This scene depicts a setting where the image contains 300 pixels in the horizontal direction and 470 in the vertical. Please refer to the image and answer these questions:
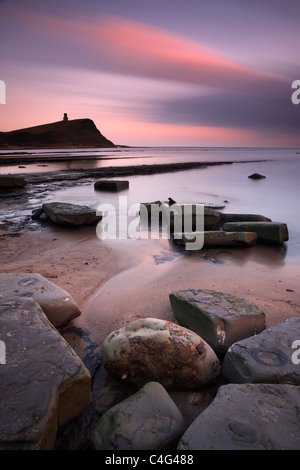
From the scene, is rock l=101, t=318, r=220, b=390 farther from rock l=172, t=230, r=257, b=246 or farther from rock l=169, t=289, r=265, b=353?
rock l=172, t=230, r=257, b=246

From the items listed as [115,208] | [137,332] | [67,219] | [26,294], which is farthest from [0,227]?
[137,332]

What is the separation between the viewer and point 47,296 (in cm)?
247

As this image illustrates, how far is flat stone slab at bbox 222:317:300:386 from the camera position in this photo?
1745mm

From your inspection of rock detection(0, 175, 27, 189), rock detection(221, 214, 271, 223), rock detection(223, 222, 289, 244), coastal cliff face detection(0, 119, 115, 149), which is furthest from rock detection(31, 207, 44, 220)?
coastal cliff face detection(0, 119, 115, 149)

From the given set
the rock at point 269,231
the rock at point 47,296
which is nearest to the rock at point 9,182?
the rock at point 269,231

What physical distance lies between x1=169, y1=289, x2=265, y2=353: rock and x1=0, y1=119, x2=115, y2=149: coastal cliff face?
71950mm

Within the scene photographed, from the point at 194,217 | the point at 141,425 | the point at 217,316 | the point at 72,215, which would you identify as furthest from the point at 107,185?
the point at 141,425

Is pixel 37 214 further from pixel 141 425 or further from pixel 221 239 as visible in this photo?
pixel 141 425

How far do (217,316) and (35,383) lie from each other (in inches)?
54.7

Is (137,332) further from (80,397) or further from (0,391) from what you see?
(0,391)

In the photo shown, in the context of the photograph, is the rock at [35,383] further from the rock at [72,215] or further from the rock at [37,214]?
the rock at [37,214]

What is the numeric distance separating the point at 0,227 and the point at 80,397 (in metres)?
5.25

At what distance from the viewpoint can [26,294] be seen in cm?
245

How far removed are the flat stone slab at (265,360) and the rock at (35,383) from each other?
3.15 feet
